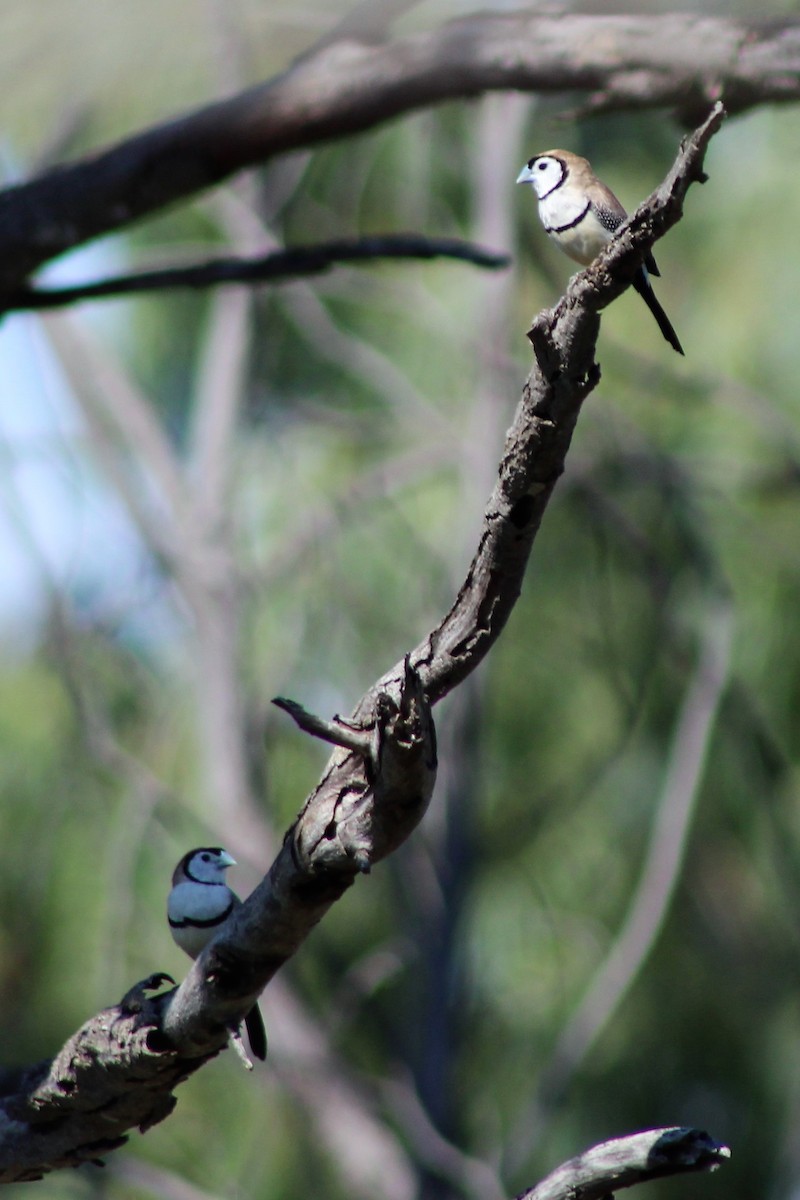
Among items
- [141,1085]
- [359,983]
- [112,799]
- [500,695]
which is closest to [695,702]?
[500,695]

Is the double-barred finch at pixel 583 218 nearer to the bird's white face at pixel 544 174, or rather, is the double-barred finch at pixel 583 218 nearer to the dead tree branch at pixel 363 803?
the bird's white face at pixel 544 174

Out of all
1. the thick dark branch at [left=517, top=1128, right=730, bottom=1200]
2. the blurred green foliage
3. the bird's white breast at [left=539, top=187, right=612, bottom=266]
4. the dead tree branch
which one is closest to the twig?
the dead tree branch

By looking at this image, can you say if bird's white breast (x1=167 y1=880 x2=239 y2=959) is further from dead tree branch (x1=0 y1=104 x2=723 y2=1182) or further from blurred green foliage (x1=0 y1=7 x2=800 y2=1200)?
blurred green foliage (x1=0 y1=7 x2=800 y2=1200)

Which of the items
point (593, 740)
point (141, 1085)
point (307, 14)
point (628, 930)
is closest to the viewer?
point (141, 1085)

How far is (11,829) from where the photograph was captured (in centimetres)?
837

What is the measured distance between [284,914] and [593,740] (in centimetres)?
529

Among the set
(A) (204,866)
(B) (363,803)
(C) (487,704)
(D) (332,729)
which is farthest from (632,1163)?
(C) (487,704)

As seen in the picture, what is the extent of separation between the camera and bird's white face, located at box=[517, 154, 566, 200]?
9.89 feet

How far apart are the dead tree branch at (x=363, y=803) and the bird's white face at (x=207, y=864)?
1.01 meters

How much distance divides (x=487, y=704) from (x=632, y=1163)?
5.19 meters

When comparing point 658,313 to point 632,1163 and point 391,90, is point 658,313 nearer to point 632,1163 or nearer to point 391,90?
point 391,90

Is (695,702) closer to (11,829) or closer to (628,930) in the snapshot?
(628,930)

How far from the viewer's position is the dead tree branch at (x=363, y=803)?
1.91 metres

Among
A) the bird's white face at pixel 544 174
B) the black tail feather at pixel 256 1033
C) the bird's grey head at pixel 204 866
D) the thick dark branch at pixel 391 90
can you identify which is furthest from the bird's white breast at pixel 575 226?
the black tail feather at pixel 256 1033
